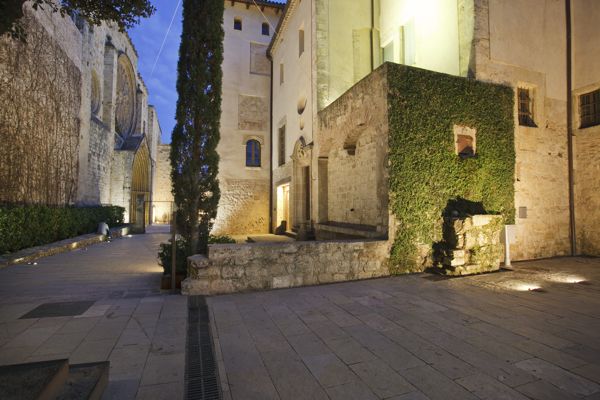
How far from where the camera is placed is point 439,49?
911 centimetres

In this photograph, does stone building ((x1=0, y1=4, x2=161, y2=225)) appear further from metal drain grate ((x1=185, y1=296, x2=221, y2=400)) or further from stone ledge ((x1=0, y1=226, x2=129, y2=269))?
metal drain grate ((x1=185, y1=296, x2=221, y2=400))

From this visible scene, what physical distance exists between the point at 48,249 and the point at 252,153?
32.3ft

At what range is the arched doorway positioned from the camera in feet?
58.7

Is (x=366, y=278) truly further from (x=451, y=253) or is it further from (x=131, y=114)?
(x=131, y=114)

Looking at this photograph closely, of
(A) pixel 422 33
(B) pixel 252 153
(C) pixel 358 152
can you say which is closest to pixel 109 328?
(C) pixel 358 152

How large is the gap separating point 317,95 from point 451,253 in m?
6.91

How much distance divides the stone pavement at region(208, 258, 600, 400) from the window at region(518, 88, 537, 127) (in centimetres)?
541

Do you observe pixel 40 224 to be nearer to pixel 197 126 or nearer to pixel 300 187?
pixel 197 126

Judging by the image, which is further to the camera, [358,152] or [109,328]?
[358,152]

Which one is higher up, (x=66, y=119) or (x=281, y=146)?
(x=66, y=119)

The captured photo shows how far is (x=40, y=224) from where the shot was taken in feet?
30.3

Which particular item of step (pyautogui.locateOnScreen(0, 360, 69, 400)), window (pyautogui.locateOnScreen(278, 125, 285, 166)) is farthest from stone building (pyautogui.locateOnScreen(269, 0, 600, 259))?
step (pyautogui.locateOnScreen(0, 360, 69, 400))

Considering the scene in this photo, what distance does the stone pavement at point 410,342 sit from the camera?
2.38m

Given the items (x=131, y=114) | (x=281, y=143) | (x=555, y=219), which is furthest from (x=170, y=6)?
(x=555, y=219)
